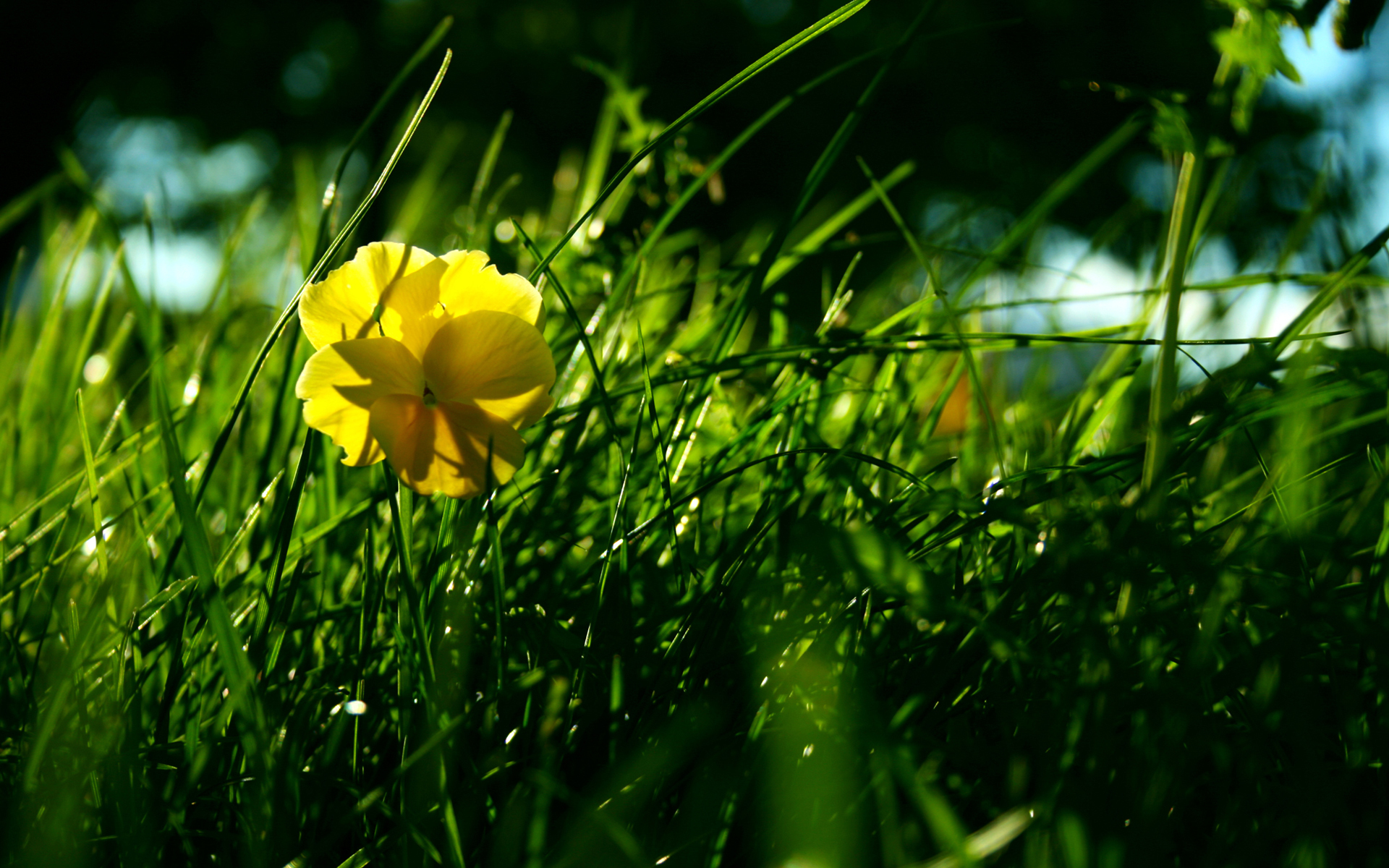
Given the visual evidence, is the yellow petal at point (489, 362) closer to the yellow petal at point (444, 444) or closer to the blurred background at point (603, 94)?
the yellow petal at point (444, 444)

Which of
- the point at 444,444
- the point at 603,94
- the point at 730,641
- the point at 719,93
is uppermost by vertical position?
the point at 603,94

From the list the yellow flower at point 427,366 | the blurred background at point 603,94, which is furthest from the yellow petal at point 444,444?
the blurred background at point 603,94

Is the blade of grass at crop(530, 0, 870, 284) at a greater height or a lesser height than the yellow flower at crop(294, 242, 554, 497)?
greater

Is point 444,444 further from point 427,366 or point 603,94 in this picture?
point 603,94

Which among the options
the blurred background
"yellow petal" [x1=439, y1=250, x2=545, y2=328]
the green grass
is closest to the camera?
the green grass

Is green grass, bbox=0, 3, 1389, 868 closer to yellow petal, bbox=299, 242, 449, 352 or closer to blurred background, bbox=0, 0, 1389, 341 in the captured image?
yellow petal, bbox=299, 242, 449, 352

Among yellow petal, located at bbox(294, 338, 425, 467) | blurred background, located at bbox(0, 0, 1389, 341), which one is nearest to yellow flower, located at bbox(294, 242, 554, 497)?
yellow petal, located at bbox(294, 338, 425, 467)

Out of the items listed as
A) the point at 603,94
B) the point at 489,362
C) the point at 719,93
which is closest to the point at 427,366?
the point at 489,362
